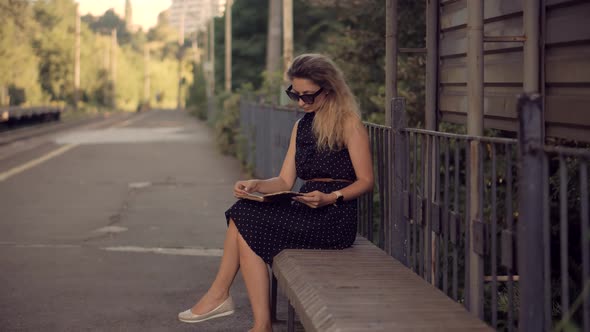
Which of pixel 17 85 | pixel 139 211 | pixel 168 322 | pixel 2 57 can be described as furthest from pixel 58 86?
pixel 168 322

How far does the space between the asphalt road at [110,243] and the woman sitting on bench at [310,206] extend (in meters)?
0.57

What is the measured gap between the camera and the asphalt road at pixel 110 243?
20.7 feet

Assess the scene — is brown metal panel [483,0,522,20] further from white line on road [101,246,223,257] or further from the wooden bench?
white line on road [101,246,223,257]

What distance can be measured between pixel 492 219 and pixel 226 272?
2055mm

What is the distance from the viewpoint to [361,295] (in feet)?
14.2

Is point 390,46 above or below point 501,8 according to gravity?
below

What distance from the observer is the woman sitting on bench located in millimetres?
5551

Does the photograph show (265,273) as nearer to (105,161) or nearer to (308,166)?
(308,166)

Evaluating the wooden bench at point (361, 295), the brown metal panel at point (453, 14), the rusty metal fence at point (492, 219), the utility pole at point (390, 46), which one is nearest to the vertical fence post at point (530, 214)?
the rusty metal fence at point (492, 219)

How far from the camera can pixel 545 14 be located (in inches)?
214

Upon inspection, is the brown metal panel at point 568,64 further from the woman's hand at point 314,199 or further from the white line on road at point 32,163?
the white line on road at point 32,163

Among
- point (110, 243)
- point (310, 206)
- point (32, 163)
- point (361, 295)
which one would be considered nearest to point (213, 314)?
point (310, 206)

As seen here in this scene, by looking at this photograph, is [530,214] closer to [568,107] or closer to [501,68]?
[568,107]

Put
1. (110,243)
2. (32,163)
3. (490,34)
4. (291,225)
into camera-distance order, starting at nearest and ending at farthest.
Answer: (291,225)
(490,34)
(110,243)
(32,163)
